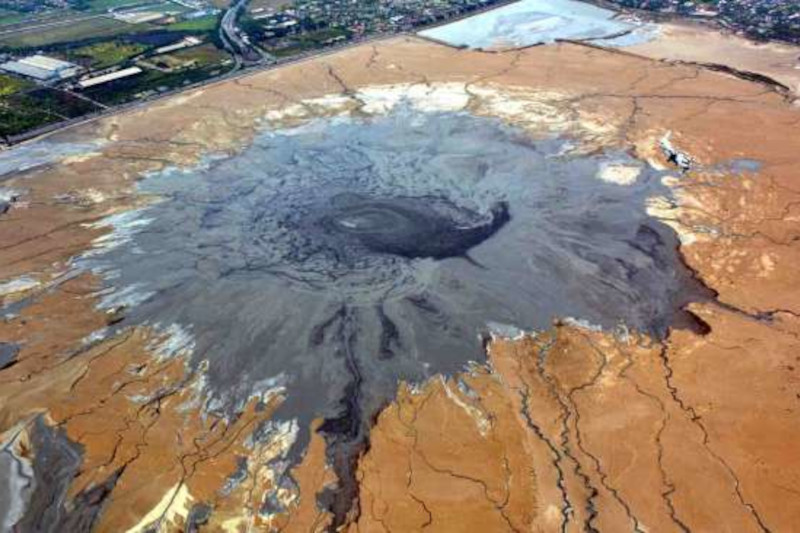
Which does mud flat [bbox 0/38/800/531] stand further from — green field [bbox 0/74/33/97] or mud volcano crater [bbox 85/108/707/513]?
green field [bbox 0/74/33/97]

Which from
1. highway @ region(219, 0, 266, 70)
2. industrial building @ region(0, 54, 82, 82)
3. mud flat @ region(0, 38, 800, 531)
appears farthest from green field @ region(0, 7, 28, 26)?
mud flat @ region(0, 38, 800, 531)

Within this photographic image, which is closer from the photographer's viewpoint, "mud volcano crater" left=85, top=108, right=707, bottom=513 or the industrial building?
"mud volcano crater" left=85, top=108, right=707, bottom=513

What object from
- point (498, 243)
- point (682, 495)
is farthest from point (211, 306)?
point (682, 495)

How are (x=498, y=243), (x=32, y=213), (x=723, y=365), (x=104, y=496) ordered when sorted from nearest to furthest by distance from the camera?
1. (x=104, y=496)
2. (x=723, y=365)
3. (x=498, y=243)
4. (x=32, y=213)

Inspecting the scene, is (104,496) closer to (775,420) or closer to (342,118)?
(775,420)

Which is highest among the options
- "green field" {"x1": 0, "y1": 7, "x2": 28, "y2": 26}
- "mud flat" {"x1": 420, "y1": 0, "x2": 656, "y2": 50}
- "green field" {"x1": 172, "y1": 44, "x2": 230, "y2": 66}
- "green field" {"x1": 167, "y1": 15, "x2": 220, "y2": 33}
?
"mud flat" {"x1": 420, "y1": 0, "x2": 656, "y2": 50}

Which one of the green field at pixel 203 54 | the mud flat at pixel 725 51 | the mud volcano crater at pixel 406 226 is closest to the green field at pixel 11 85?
the green field at pixel 203 54

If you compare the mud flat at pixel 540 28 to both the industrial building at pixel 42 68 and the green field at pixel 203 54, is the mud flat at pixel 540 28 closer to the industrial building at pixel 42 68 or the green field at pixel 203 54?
the green field at pixel 203 54
